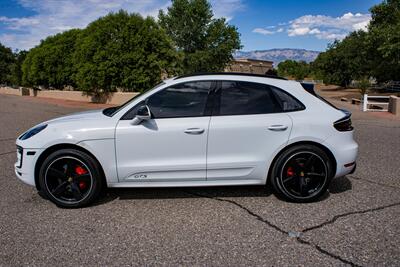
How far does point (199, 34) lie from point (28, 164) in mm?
35115

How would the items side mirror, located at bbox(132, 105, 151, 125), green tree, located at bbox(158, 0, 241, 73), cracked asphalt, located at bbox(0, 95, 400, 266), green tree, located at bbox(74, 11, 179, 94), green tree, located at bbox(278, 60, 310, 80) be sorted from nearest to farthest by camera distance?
1. cracked asphalt, located at bbox(0, 95, 400, 266)
2. side mirror, located at bbox(132, 105, 151, 125)
3. green tree, located at bbox(74, 11, 179, 94)
4. green tree, located at bbox(158, 0, 241, 73)
5. green tree, located at bbox(278, 60, 310, 80)

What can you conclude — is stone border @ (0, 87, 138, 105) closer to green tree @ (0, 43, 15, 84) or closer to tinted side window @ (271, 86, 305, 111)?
tinted side window @ (271, 86, 305, 111)

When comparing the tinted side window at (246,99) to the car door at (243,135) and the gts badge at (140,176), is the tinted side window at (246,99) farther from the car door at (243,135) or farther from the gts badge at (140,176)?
the gts badge at (140,176)

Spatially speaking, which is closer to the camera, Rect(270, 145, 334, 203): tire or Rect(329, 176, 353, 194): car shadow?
Rect(270, 145, 334, 203): tire

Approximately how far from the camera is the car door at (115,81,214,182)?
4.12 meters

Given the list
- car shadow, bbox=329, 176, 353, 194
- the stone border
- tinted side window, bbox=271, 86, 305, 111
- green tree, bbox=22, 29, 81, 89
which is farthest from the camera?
green tree, bbox=22, 29, 81, 89

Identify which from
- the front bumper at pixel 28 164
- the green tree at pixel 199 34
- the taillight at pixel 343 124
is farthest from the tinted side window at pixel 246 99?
the green tree at pixel 199 34

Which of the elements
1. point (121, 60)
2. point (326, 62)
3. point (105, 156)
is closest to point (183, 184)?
point (105, 156)

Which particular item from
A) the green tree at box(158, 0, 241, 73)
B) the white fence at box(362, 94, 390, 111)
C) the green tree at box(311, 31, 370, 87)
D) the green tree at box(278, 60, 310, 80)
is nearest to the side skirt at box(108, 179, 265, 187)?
the white fence at box(362, 94, 390, 111)

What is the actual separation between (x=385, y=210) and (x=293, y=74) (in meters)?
94.0

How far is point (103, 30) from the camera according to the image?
67.1 feet

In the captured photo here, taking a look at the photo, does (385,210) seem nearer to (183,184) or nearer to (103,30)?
(183,184)

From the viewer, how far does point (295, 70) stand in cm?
9531

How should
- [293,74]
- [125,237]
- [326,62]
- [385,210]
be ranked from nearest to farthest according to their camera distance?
[125,237] < [385,210] < [326,62] < [293,74]
